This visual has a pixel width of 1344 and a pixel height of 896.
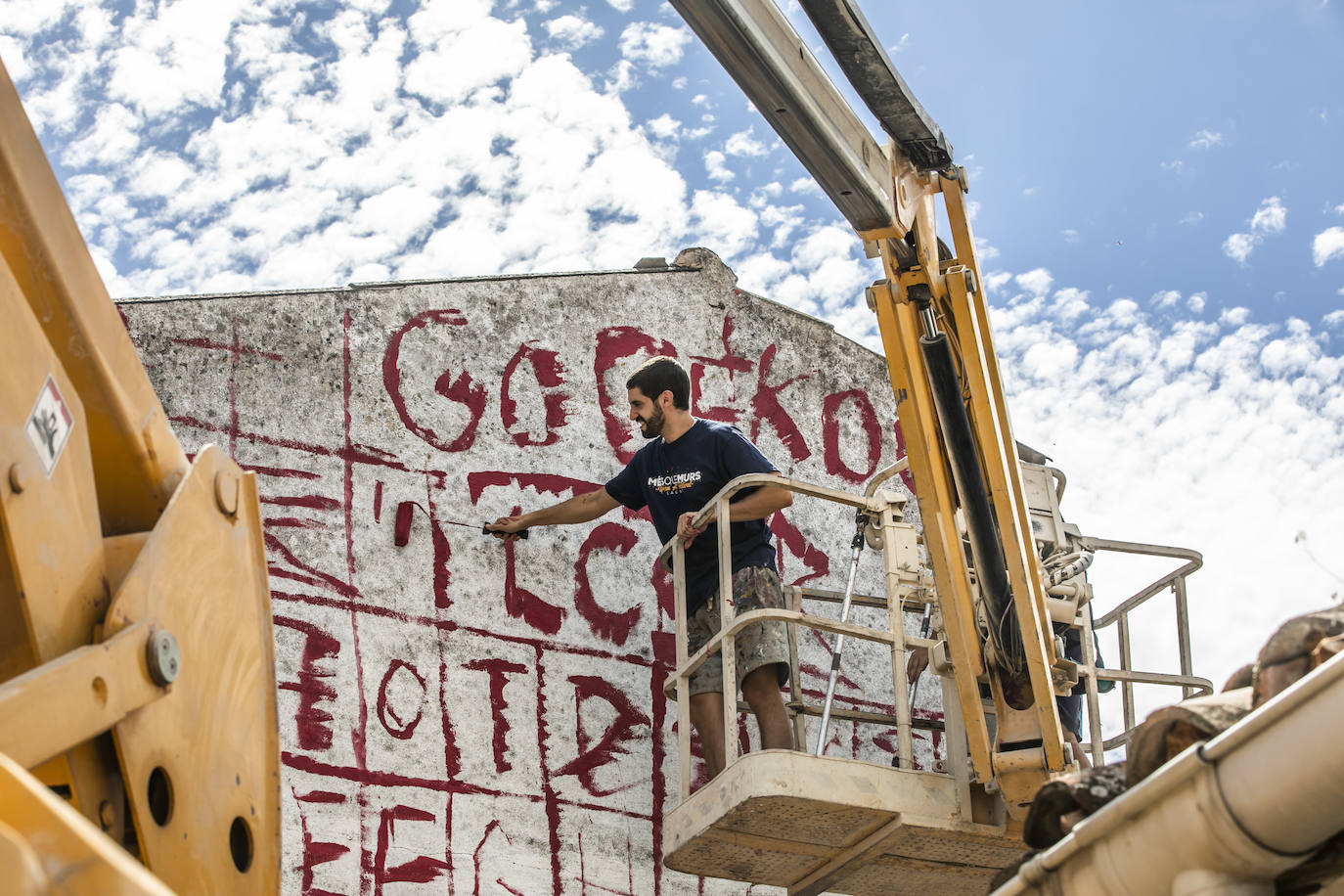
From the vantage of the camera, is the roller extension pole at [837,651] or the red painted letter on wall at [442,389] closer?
the roller extension pole at [837,651]

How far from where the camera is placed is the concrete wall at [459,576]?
659 centimetres

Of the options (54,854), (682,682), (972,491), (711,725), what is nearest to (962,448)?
(972,491)

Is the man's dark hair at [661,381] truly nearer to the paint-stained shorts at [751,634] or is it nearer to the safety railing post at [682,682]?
the safety railing post at [682,682]

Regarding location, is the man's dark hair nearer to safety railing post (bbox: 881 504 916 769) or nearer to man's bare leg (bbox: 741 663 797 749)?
safety railing post (bbox: 881 504 916 769)

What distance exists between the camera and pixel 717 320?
8.54m

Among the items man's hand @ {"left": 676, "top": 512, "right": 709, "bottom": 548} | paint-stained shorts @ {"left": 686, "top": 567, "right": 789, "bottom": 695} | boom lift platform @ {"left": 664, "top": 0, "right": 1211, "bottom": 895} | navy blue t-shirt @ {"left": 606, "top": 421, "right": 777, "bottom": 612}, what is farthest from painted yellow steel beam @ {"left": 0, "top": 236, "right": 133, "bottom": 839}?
navy blue t-shirt @ {"left": 606, "top": 421, "right": 777, "bottom": 612}

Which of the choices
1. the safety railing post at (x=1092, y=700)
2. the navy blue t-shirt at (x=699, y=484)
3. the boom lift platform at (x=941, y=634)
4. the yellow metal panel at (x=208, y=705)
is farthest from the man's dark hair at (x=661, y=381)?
the yellow metal panel at (x=208, y=705)

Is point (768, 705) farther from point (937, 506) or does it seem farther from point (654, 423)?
point (654, 423)

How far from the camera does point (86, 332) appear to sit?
2.91 metres

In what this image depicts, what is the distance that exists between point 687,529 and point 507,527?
121 centimetres

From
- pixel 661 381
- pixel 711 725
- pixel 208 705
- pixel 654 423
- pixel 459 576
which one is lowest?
pixel 711 725

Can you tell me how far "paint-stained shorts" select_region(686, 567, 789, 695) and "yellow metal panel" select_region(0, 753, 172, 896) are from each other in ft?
13.8

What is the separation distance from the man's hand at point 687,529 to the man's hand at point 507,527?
1.09m

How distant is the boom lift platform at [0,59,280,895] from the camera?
8.31ft
